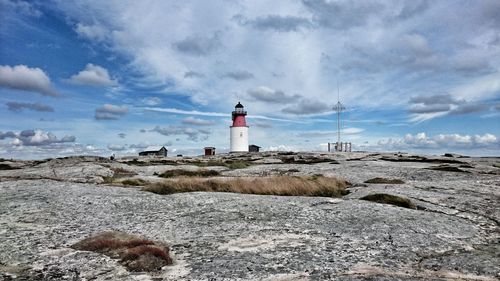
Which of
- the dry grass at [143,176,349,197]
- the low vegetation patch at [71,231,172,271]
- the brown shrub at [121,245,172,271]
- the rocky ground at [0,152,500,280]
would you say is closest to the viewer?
the rocky ground at [0,152,500,280]

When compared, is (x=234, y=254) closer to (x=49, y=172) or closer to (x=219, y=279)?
(x=219, y=279)

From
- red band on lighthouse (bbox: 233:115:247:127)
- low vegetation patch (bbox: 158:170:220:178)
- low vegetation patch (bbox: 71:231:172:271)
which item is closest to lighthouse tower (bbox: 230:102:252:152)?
red band on lighthouse (bbox: 233:115:247:127)

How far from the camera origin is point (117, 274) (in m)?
12.2

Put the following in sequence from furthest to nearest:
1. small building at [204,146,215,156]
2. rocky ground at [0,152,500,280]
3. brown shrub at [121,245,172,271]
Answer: small building at [204,146,215,156] < brown shrub at [121,245,172,271] < rocky ground at [0,152,500,280]

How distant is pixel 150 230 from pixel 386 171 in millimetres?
32067

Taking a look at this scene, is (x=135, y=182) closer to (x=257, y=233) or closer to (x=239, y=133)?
(x=257, y=233)

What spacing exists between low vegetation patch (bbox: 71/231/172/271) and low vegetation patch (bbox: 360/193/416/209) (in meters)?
14.0

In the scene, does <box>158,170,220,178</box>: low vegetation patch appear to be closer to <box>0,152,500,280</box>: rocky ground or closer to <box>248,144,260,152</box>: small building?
<box>0,152,500,280</box>: rocky ground

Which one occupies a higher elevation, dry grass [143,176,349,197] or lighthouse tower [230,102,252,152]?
lighthouse tower [230,102,252,152]

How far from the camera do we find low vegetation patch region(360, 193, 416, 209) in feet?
75.3

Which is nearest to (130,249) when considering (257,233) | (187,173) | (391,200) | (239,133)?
(257,233)

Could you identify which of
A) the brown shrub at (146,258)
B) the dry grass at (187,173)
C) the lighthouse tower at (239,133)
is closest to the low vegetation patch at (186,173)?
the dry grass at (187,173)

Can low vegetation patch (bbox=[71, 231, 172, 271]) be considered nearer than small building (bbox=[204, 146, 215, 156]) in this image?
Yes

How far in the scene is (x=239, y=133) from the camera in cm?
11844
